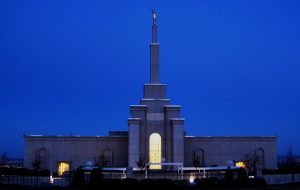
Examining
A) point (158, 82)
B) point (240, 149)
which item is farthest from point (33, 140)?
point (240, 149)

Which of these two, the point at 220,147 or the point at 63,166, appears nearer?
the point at 63,166

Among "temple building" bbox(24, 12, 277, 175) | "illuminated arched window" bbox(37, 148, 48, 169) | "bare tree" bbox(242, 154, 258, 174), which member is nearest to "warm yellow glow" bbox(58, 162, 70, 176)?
"temple building" bbox(24, 12, 277, 175)

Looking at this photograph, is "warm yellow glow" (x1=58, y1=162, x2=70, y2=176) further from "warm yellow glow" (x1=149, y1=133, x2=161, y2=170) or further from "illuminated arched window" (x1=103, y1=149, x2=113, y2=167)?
"warm yellow glow" (x1=149, y1=133, x2=161, y2=170)

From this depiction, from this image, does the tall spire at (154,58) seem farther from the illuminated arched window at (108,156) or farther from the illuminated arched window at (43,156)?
the illuminated arched window at (43,156)

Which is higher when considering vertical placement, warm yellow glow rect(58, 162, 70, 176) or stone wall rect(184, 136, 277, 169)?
stone wall rect(184, 136, 277, 169)

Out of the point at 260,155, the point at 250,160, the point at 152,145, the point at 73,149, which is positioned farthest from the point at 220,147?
the point at 73,149

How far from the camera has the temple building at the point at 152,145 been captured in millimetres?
50156

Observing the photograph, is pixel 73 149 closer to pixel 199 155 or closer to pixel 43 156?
pixel 43 156

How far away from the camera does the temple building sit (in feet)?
165

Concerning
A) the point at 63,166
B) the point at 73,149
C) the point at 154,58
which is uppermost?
the point at 154,58

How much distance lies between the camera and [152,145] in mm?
51406

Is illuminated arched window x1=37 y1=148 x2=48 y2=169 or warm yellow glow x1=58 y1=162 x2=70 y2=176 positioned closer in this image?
illuminated arched window x1=37 y1=148 x2=48 y2=169

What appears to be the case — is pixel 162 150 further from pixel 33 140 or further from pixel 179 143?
pixel 33 140

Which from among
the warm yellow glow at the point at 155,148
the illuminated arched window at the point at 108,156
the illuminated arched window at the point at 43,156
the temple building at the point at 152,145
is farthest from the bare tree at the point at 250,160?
the illuminated arched window at the point at 43,156
